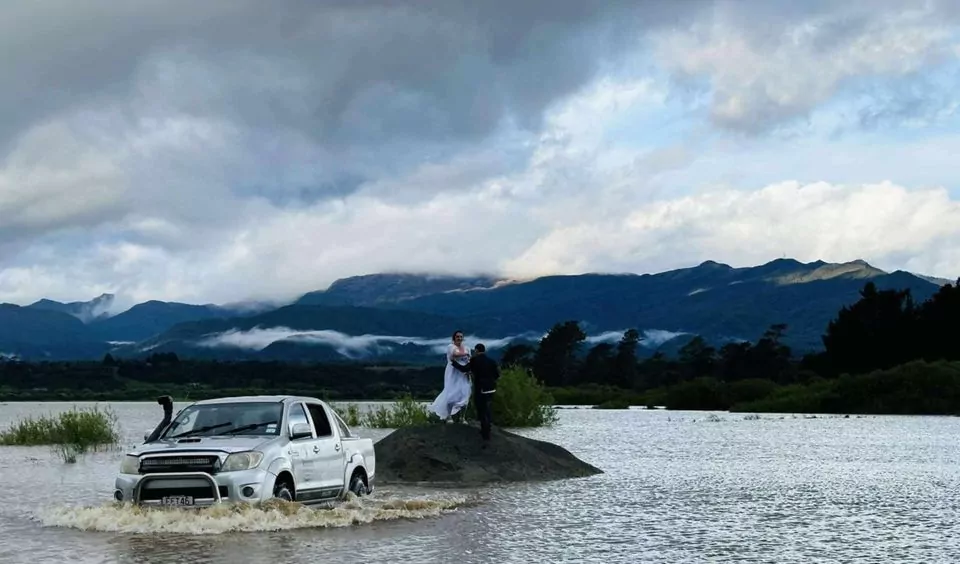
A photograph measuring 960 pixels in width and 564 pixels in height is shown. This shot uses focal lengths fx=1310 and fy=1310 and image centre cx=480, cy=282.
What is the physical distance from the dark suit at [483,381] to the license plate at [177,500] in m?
12.5

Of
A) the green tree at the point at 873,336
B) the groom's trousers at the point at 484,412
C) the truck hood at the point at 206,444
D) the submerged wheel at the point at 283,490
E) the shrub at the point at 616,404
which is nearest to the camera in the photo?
the truck hood at the point at 206,444

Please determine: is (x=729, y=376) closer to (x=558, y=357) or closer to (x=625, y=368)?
(x=625, y=368)

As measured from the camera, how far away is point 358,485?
21078 mm

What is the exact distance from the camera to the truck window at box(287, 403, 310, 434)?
19.1 metres

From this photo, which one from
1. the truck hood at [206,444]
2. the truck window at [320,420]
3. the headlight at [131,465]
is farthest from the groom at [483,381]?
the headlight at [131,465]


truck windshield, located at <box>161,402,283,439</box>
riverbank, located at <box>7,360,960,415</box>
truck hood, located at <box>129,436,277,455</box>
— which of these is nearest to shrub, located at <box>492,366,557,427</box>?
riverbank, located at <box>7,360,960,415</box>

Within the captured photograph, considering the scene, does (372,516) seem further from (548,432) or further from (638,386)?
(638,386)

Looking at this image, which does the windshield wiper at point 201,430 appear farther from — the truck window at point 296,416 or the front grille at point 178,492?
the front grille at point 178,492

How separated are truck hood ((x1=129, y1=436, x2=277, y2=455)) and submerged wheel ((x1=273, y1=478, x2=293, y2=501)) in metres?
0.61

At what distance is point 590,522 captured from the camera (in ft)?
66.2

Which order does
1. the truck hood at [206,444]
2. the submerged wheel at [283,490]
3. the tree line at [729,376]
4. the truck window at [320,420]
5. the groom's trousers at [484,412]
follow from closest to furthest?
the truck hood at [206,444]
the submerged wheel at [283,490]
the truck window at [320,420]
the groom's trousers at [484,412]
the tree line at [729,376]

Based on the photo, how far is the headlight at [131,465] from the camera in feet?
58.9

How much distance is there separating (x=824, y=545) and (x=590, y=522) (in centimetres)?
413

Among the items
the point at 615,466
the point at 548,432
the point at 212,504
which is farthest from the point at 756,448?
the point at 212,504
